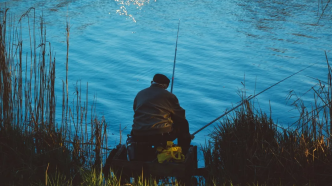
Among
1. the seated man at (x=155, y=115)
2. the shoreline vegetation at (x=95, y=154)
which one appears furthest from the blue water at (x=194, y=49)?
the seated man at (x=155, y=115)

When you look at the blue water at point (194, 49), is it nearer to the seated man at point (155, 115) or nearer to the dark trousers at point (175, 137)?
the dark trousers at point (175, 137)

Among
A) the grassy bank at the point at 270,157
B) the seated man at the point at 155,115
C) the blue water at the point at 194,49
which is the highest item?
the blue water at the point at 194,49

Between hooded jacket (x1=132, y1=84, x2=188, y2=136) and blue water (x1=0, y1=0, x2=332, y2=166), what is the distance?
182 centimetres

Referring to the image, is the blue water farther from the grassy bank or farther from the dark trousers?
the dark trousers

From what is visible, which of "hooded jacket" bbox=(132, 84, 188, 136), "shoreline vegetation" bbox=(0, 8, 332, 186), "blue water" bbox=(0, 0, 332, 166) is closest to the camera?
"shoreline vegetation" bbox=(0, 8, 332, 186)

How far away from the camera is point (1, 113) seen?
440 centimetres

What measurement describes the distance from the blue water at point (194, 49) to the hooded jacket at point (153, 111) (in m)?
1.82

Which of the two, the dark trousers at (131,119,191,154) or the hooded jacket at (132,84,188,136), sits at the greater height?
the hooded jacket at (132,84,188,136)

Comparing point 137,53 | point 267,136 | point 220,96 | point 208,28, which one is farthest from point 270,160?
point 208,28

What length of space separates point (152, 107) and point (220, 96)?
3.99 m

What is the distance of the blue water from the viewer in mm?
8031

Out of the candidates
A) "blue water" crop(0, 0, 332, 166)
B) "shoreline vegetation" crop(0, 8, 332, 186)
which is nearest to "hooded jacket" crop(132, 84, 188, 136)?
"shoreline vegetation" crop(0, 8, 332, 186)

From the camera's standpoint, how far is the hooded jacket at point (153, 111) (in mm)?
4328

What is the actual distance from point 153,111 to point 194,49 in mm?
6367
